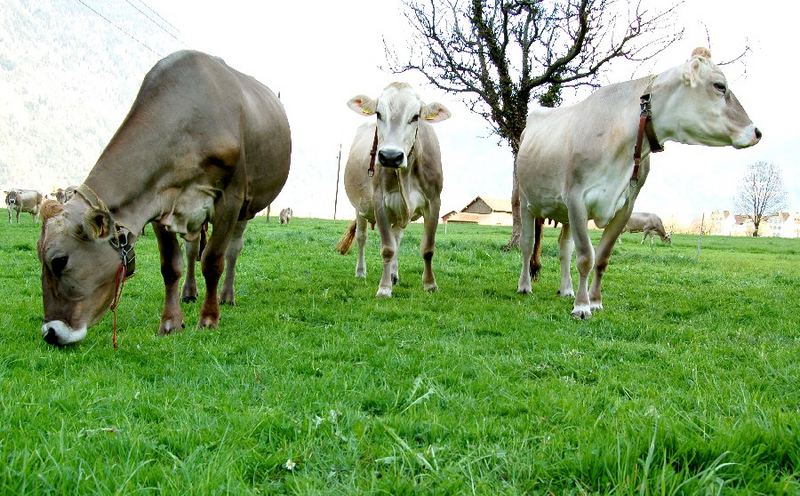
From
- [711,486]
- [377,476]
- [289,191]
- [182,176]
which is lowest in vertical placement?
[377,476]

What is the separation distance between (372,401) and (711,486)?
64.4 inches

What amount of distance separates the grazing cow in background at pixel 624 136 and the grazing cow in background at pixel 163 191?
319cm

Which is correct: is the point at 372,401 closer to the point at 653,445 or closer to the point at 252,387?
the point at 252,387

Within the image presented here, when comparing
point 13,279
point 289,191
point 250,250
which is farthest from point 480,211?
point 289,191

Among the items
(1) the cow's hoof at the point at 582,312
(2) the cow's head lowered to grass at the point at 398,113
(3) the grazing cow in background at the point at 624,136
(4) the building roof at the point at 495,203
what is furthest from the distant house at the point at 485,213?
(1) the cow's hoof at the point at 582,312

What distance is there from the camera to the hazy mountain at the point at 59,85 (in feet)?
360

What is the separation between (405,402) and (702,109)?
15.3ft

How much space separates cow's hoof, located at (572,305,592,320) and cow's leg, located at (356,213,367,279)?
3.73m

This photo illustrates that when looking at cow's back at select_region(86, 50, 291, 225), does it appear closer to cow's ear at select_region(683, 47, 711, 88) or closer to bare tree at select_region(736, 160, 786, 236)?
cow's ear at select_region(683, 47, 711, 88)

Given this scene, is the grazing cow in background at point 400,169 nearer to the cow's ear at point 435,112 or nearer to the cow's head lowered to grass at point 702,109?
the cow's ear at point 435,112

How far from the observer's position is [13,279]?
7.95 metres

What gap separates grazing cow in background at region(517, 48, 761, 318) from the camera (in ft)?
20.0

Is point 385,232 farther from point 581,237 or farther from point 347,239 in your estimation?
point 347,239

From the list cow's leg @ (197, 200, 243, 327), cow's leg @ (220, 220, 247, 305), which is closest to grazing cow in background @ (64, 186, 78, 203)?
cow's leg @ (197, 200, 243, 327)
